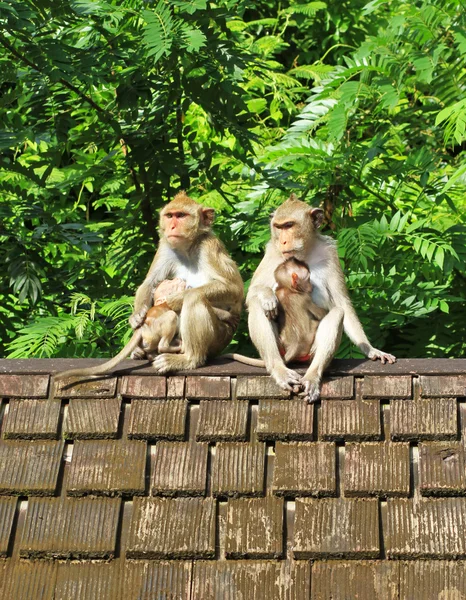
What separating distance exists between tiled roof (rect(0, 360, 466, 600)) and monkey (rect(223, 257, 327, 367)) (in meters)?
1.33

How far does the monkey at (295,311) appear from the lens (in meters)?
5.43

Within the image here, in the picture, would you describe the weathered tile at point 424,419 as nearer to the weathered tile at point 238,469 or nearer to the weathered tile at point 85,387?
the weathered tile at point 238,469

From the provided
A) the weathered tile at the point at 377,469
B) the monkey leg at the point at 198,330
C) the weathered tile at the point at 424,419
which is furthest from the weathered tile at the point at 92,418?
the monkey leg at the point at 198,330

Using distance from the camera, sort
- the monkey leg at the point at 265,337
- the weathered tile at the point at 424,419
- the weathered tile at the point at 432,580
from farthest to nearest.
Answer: the monkey leg at the point at 265,337 → the weathered tile at the point at 424,419 → the weathered tile at the point at 432,580

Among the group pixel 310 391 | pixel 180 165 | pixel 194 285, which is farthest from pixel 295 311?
pixel 180 165

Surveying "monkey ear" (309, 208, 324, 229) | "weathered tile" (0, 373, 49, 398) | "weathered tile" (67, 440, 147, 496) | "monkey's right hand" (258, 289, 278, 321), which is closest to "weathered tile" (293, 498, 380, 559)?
"weathered tile" (67, 440, 147, 496)

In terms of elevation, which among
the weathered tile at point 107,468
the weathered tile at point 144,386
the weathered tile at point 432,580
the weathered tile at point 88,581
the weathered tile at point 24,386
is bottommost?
the weathered tile at point 432,580

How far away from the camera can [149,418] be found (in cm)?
387

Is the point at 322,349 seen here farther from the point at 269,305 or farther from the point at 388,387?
the point at 388,387

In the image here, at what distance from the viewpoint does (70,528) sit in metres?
3.57

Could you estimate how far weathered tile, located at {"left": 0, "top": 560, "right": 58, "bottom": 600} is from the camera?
3404 mm

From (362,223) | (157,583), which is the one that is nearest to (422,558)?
(157,583)

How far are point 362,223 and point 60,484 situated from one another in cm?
440

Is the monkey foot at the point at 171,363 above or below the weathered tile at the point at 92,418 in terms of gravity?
below
